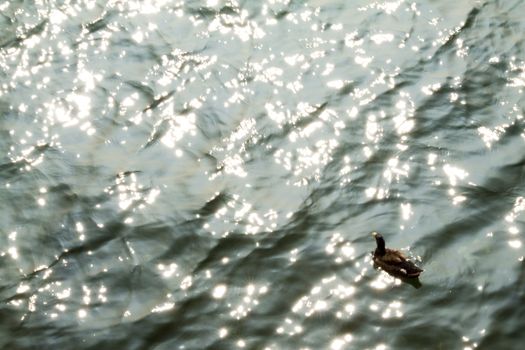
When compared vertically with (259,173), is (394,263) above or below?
below

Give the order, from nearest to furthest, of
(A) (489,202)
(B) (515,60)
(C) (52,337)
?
(C) (52,337)
(A) (489,202)
(B) (515,60)

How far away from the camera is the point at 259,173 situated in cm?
862

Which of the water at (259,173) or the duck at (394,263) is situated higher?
the water at (259,173)

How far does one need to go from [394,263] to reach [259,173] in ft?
7.11

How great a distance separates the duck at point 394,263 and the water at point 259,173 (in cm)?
13

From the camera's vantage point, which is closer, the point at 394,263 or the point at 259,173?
the point at 394,263

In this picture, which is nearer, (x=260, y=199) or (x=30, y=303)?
(x=30, y=303)

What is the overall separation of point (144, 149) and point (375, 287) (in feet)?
11.3

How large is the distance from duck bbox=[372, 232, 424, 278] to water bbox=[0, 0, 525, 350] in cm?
13

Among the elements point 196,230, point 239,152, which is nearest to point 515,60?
point 239,152

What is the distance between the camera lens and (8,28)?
1119 centimetres

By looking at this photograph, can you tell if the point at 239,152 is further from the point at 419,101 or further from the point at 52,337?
the point at 52,337

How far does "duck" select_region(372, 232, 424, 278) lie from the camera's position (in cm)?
710

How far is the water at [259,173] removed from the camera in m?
7.03
